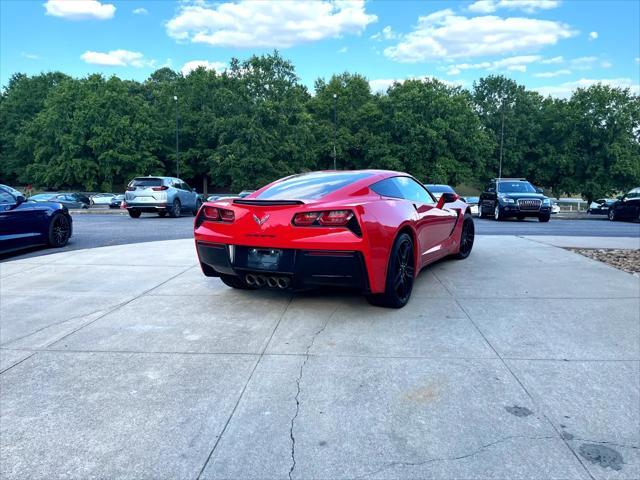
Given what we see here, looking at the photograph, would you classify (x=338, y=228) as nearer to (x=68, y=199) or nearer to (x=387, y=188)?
(x=387, y=188)

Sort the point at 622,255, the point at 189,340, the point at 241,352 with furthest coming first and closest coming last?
the point at 622,255, the point at 189,340, the point at 241,352

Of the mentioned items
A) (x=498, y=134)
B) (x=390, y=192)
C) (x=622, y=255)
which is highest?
(x=498, y=134)

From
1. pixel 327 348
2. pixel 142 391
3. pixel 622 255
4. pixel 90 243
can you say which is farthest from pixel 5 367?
pixel 622 255

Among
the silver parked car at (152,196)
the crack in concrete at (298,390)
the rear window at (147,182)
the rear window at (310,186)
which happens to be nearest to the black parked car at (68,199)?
the silver parked car at (152,196)

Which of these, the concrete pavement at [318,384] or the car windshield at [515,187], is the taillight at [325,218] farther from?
the car windshield at [515,187]

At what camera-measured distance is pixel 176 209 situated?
19.4 meters

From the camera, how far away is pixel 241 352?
3.72 metres

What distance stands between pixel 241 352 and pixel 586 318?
3.12m

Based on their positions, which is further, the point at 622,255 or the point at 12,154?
the point at 12,154

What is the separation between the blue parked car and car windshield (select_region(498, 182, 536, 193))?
1580 centimetres

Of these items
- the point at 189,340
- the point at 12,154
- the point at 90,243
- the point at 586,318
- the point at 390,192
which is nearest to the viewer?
the point at 189,340

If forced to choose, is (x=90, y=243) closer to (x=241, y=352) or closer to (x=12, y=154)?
(x=241, y=352)

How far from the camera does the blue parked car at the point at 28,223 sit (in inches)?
337

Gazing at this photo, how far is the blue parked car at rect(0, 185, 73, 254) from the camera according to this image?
855cm
